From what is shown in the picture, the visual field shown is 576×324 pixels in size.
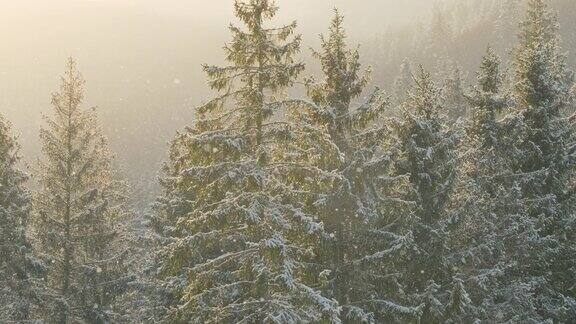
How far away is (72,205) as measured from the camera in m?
21.2

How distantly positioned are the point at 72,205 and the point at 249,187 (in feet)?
38.1

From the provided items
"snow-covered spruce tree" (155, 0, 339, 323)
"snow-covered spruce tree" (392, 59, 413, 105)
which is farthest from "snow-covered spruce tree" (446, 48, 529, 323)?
"snow-covered spruce tree" (392, 59, 413, 105)

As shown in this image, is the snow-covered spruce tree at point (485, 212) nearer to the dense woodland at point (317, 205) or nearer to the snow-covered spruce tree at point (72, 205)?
the dense woodland at point (317, 205)

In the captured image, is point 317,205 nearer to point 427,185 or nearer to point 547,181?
point 427,185

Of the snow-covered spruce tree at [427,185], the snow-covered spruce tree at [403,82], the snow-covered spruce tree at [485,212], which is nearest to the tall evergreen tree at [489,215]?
the snow-covered spruce tree at [485,212]

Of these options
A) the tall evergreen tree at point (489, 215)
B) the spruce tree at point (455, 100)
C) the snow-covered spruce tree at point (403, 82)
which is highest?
the snow-covered spruce tree at point (403, 82)

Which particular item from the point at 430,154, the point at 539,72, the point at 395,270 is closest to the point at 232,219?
the point at 395,270

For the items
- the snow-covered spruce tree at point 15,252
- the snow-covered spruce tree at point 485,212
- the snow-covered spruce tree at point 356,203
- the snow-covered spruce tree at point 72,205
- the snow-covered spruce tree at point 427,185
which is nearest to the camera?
the snow-covered spruce tree at point 356,203

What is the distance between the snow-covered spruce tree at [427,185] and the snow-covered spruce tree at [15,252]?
1311cm

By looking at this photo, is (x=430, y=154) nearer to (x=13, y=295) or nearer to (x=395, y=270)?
(x=395, y=270)

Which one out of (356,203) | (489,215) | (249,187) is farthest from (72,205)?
(489,215)

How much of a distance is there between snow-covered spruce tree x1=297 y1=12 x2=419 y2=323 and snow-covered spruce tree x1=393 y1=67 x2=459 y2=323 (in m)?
0.92

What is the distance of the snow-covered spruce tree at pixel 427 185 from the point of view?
16.3m

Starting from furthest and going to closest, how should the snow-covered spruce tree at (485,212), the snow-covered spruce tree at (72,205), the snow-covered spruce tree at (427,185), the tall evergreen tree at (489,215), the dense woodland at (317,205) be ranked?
the snow-covered spruce tree at (72,205) < the tall evergreen tree at (489,215) < the snow-covered spruce tree at (485,212) < the snow-covered spruce tree at (427,185) < the dense woodland at (317,205)
